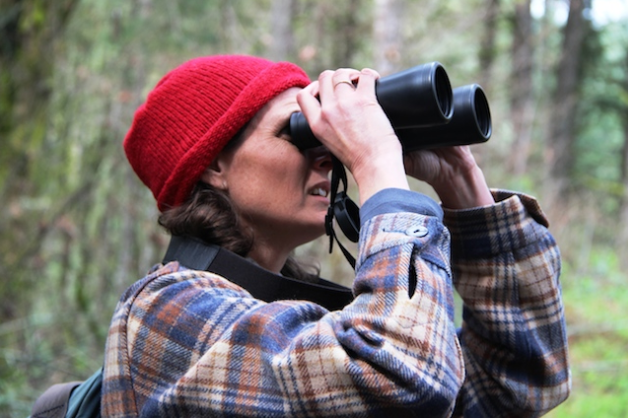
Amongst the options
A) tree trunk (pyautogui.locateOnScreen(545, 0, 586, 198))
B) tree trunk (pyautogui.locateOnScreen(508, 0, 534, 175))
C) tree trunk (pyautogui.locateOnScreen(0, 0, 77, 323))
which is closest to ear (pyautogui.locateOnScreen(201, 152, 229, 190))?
tree trunk (pyautogui.locateOnScreen(0, 0, 77, 323))

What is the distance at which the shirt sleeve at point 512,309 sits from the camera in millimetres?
1741

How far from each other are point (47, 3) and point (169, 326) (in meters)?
3.75

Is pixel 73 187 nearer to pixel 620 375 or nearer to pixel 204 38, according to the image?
pixel 204 38

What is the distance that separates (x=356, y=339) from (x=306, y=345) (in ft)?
0.33

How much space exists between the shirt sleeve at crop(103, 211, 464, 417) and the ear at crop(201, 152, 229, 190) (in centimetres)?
37

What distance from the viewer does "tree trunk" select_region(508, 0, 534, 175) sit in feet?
31.6

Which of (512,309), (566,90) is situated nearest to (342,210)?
(512,309)

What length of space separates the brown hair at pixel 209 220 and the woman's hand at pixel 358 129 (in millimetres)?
367

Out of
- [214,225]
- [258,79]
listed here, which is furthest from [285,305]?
[258,79]

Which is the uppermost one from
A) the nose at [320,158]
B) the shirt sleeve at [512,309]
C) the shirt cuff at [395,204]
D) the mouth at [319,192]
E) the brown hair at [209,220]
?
the nose at [320,158]

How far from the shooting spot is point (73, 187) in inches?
208

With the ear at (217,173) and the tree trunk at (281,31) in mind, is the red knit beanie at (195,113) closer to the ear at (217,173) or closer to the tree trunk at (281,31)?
the ear at (217,173)

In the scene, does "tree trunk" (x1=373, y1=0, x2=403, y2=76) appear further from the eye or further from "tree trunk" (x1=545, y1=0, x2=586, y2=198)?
"tree trunk" (x1=545, y1=0, x2=586, y2=198)

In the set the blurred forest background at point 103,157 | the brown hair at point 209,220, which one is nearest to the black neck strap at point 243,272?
the brown hair at point 209,220
